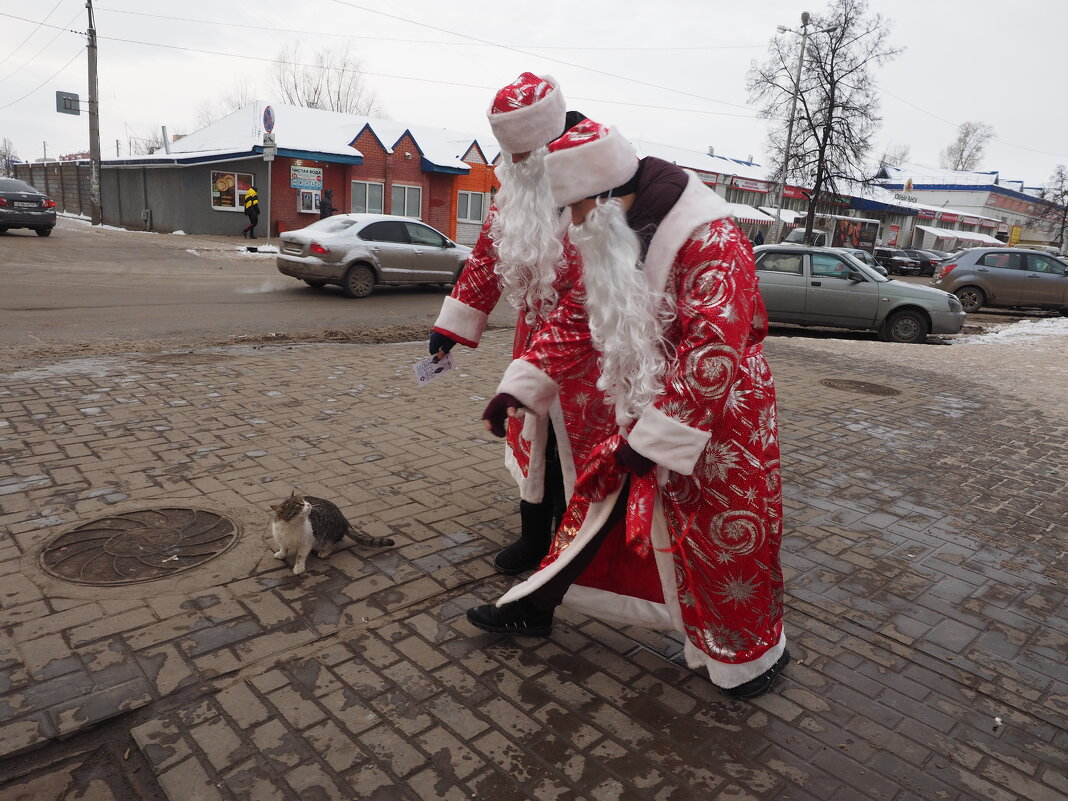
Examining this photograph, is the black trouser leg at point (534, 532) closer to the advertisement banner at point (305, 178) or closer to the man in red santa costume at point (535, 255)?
the man in red santa costume at point (535, 255)

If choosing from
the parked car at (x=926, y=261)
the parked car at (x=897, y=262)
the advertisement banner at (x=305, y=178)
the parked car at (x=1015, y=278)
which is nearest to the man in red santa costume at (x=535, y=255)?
the parked car at (x=1015, y=278)

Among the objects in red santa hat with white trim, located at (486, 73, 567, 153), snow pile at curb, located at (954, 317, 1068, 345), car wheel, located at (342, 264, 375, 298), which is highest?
red santa hat with white trim, located at (486, 73, 567, 153)

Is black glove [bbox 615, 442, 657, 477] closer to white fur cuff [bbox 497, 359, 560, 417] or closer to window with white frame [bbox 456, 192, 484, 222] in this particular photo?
white fur cuff [bbox 497, 359, 560, 417]

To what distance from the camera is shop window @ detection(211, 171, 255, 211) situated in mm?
25953

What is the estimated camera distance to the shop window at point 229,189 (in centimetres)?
2595

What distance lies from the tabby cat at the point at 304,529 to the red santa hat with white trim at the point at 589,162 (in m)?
1.84

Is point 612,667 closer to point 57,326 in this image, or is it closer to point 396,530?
point 396,530

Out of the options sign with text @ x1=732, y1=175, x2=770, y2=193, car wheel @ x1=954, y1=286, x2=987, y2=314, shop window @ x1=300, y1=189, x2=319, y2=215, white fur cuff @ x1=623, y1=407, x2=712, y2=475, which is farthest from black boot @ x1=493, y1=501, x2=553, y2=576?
sign with text @ x1=732, y1=175, x2=770, y2=193

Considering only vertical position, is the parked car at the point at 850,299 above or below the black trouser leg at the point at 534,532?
above

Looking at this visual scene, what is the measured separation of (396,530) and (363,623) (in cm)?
85

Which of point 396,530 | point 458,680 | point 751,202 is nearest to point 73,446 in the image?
point 396,530

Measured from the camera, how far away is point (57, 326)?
29.4 feet

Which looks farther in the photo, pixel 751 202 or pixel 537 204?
pixel 751 202

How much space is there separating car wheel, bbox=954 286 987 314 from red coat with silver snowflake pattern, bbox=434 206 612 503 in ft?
58.5
